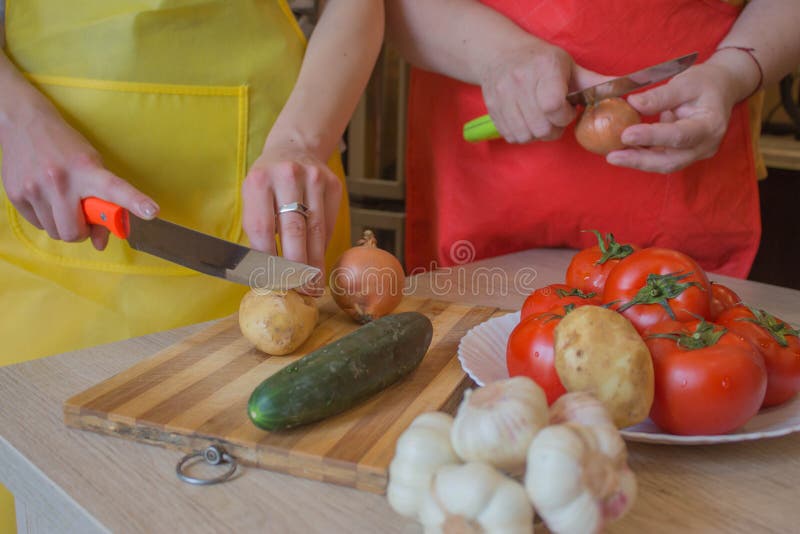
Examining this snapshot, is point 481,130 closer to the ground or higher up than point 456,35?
closer to the ground

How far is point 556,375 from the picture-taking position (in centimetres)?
77

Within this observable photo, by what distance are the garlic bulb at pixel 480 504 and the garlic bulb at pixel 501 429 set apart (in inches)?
0.6

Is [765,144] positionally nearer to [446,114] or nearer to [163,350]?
[446,114]

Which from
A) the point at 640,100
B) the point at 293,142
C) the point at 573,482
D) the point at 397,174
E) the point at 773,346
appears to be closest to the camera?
the point at 573,482

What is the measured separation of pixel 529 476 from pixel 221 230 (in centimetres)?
86

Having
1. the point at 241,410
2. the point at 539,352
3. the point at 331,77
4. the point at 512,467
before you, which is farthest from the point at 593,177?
the point at 512,467

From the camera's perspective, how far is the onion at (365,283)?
1066 millimetres

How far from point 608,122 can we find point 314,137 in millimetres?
473

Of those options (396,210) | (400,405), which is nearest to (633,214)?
(400,405)

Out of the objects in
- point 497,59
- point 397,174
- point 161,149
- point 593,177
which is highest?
point 497,59

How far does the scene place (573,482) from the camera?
52 centimetres

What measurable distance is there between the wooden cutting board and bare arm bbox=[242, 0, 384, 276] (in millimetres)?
152

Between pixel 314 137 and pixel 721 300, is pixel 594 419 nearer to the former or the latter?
pixel 721 300

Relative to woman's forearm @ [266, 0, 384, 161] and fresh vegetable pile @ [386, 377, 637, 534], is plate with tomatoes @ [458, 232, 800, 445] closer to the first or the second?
fresh vegetable pile @ [386, 377, 637, 534]
